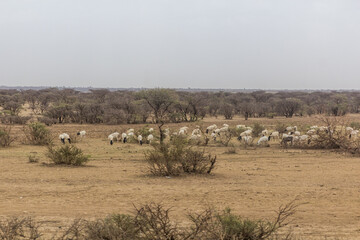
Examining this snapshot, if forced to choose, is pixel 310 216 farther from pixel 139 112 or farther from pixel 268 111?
pixel 268 111

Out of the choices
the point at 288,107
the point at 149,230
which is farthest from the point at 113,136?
the point at 288,107

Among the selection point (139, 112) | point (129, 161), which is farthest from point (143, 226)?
point (139, 112)

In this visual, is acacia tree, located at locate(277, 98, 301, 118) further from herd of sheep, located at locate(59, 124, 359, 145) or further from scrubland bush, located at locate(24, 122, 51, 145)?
scrubland bush, located at locate(24, 122, 51, 145)

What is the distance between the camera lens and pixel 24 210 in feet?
24.0

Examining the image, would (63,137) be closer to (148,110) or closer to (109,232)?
(109,232)

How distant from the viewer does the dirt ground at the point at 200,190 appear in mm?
7117

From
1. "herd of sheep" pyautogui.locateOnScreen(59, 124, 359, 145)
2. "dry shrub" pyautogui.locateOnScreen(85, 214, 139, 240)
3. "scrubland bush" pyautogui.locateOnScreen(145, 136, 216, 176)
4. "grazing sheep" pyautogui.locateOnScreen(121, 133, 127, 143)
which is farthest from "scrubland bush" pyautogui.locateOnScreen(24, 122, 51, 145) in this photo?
"dry shrub" pyautogui.locateOnScreen(85, 214, 139, 240)

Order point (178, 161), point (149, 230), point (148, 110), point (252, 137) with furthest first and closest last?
1. point (148, 110)
2. point (252, 137)
3. point (178, 161)
4. point (149, 230)

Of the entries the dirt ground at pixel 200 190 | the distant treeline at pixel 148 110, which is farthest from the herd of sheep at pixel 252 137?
the distant treeline at pixel 148 110

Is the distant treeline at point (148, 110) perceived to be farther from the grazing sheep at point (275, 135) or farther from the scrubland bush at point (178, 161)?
the scrubland bush at point (178, 161)

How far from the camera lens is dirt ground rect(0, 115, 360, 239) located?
23.4 ft

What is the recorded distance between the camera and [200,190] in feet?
30.1

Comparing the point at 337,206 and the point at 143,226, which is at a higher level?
the point at 143,226

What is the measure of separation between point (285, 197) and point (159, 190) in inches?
122
